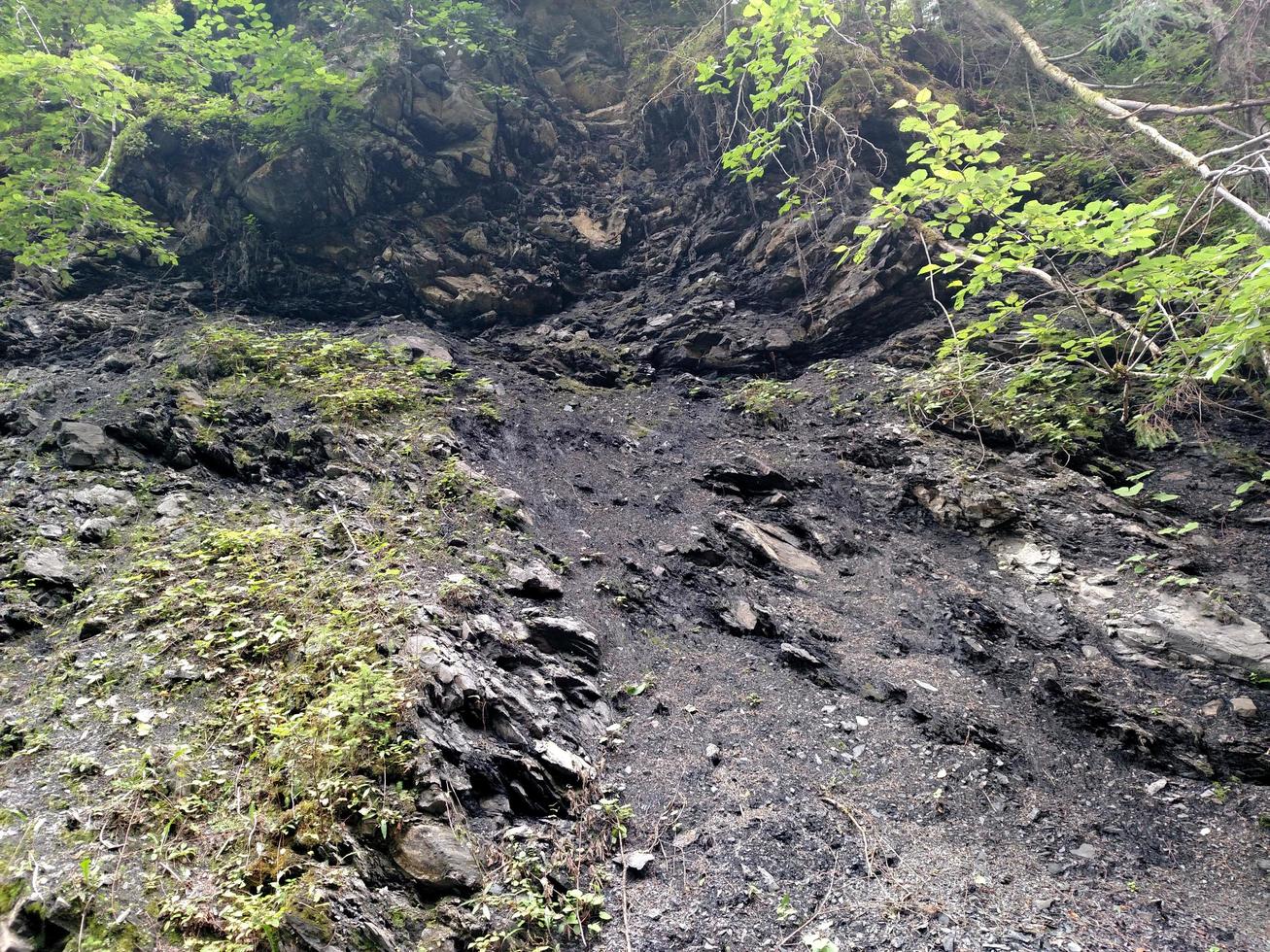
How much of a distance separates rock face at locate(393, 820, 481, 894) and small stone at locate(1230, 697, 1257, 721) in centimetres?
507

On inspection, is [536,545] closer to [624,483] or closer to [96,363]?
[624,483]

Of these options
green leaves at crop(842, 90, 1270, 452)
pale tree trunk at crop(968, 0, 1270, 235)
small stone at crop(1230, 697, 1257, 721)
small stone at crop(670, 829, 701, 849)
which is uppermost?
pale tree trunk at crop(968, 0, 1270, 235)

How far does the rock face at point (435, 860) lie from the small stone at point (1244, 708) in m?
5.07

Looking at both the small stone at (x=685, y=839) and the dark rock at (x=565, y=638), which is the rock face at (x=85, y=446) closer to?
the dark rock at (x=565, y=638)

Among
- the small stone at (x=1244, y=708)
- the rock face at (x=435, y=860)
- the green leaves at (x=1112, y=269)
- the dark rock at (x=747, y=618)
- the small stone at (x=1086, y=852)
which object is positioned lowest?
the dark rock at (x=747, y=618)

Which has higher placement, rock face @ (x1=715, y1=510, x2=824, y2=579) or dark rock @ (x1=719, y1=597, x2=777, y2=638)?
rock face @ (x1=715, y1=510, x2=824, y2=579)

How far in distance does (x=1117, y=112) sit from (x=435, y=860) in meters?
8.15

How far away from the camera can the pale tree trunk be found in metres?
3.78

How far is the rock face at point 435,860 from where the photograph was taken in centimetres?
283

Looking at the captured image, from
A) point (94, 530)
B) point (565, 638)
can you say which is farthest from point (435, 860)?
point (94, 530)

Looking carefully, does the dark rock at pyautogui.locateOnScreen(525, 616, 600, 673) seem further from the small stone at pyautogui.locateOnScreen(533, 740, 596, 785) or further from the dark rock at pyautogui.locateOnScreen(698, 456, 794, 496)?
the dark rock at pyautogui.locateOnScreen(698, 456, 794, 496)

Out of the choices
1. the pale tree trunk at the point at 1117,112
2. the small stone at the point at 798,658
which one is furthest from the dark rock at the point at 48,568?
the pale tree trunk at the point at 1117,112

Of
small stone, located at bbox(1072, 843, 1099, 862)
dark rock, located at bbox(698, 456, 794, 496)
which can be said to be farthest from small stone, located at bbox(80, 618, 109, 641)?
small stone, located at bbox(1072, 843, 1099, 862)

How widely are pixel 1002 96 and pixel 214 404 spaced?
12.7m
